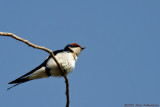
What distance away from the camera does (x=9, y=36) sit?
3654 millimetres

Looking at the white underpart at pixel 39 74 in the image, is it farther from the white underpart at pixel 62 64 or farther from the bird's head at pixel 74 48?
the bird's head at pixel 74 48

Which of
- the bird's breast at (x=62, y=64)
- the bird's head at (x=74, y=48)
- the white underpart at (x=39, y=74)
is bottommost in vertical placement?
the white underpart at (x=39, y=74)

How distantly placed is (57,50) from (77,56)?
1.62 ft

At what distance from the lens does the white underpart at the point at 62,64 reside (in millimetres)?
5344

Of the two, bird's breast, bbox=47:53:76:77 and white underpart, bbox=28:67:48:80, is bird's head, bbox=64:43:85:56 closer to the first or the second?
bird's breast, bbox=47:53:76:77

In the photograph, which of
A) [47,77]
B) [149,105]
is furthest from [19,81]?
[149,105]

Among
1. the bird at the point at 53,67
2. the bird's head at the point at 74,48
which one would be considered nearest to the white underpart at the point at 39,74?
the bird at the point at 53,67

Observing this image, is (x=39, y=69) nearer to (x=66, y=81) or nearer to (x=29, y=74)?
(x=29, y=74)

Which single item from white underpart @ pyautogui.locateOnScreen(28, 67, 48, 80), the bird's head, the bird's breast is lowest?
white underpart @ pyautogui.locateOnScreen(28, 67, 48, 80)

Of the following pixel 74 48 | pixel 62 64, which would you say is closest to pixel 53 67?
pixel 62 64

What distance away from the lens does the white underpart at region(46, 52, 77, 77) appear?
5.34 metres

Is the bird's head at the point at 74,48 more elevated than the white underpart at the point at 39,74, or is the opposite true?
the bird's head at the point at 74,48

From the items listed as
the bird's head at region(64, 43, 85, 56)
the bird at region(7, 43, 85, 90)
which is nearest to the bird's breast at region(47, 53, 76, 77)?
the bird at region(7, 43, 85, 90)

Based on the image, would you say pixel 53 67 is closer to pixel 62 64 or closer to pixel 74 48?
pixel 62 64
